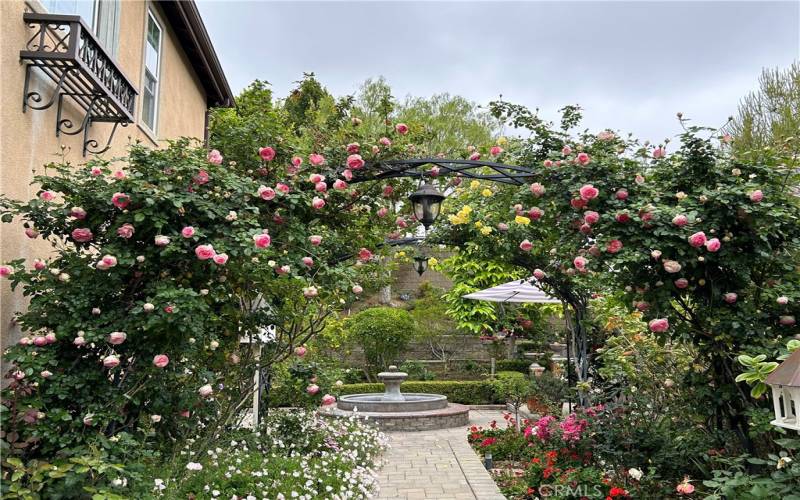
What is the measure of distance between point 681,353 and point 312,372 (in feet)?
13.0

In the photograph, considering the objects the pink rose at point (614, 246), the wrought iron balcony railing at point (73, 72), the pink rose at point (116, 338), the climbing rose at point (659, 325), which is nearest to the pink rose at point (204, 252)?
the pink rose at point (116, 338)

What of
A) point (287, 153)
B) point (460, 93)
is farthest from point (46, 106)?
point (460, 93)

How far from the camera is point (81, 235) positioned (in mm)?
3473

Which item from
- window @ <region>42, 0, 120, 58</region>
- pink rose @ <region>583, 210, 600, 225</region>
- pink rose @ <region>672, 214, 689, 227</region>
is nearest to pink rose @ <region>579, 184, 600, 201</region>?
pink rose @ <region>583, 210, 600, 225</region>

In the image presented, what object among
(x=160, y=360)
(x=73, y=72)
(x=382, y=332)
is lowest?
(x=160, y=360)

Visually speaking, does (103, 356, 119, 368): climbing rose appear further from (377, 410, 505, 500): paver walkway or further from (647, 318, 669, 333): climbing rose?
(647, 318, 669, 333): climbing rose

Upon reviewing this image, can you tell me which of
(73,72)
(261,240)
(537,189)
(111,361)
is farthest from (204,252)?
(537,189)

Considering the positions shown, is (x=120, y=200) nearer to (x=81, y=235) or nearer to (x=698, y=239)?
(x=81, y=235)

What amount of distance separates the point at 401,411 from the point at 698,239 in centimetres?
789

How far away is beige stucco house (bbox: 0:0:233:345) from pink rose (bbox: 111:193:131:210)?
2.39ft

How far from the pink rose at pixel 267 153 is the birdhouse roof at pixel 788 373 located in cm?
349

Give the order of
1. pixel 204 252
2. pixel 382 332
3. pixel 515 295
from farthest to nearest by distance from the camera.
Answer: pixel 382 332 < pixel 515 295 < pixel 204 252

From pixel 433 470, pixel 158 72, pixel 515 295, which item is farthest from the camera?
pixel 515 295

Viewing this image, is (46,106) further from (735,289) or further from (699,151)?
(735,289)
